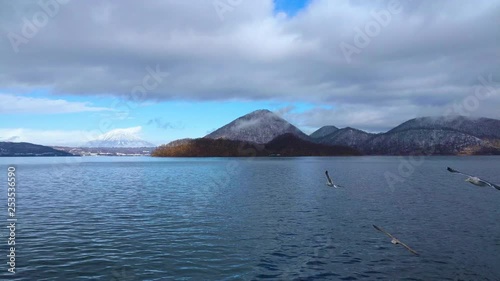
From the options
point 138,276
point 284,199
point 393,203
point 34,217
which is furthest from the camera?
point 284,199

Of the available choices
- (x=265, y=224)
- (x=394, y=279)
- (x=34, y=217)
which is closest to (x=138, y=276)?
(x=394, y=279)

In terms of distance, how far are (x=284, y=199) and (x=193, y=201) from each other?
17.0 m

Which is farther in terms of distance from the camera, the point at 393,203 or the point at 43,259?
the point at 393,203

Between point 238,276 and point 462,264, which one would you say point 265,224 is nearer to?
point 238,276

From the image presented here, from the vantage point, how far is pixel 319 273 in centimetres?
2794

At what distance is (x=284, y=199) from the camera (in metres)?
69.6

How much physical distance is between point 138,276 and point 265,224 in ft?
71.3

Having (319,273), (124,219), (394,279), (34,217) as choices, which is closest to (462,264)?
(394,279)

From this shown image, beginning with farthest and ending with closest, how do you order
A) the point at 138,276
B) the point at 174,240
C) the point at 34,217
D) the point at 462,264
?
the point at 34,217 < the point at 174,240 < the point at 462,264 < the point at 138,276

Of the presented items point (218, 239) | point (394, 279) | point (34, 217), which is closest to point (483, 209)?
point (394, 279)

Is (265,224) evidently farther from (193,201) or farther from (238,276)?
(193,201)

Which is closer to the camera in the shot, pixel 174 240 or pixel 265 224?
pixel 174 240

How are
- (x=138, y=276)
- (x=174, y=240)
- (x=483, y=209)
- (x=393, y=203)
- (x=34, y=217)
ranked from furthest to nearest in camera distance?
1. (x=393, y=203)
2. (x=483, y=209)
3. (x=34, y=217)
4. (x=174, y=240)
5. (x=138, y=276)

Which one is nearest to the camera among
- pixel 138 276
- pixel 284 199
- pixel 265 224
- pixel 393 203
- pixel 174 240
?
pixel 138 276
